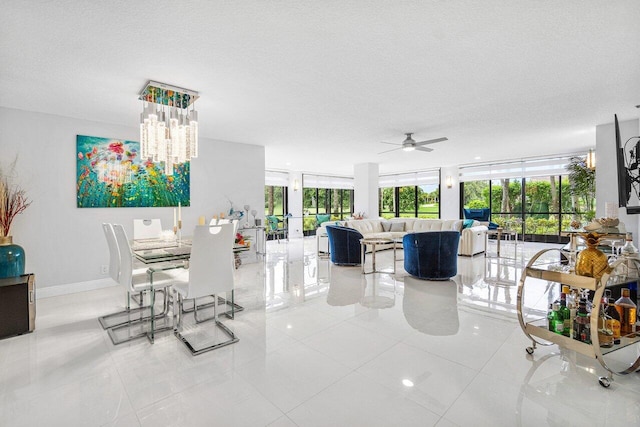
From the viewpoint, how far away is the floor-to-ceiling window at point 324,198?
11464 millimetres

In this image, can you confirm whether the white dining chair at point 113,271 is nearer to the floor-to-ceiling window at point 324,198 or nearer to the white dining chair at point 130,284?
the white dining chair at point 130,284

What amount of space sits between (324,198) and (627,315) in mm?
10199

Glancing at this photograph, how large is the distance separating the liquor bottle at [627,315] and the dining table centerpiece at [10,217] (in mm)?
5333

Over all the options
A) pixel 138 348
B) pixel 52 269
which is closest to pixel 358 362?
pixel 138 348

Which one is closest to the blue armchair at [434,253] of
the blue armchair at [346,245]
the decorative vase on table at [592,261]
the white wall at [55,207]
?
the blue armchair at [346,245]

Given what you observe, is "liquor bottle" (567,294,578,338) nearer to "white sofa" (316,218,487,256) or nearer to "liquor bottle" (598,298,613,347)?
"liquor bottle" (598,298,613,347)

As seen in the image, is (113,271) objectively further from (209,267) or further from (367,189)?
(367,189)

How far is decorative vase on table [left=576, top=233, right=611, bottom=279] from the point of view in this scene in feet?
6.49

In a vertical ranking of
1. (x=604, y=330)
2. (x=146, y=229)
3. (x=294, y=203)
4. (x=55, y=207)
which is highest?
(x=294, y=203)

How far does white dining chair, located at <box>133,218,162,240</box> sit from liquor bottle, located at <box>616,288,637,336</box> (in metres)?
4.55

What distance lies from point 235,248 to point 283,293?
130 centimetres

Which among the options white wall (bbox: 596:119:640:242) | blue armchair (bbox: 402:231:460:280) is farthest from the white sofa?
blue armchair (bbox: 402:231:460:280)

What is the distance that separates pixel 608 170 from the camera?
15.9ft

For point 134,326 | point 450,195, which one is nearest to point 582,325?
point 134,326
